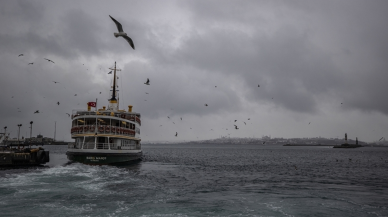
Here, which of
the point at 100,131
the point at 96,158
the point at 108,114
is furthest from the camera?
the point at 108,114

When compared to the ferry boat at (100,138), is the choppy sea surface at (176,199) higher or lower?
lower

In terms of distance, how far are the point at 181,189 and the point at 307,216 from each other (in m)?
10.2

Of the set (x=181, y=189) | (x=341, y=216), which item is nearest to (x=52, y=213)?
(x=181, y=189)

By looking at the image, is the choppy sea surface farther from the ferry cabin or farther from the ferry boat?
the ferry cabin

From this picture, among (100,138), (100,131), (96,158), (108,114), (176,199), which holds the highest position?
(108,114)

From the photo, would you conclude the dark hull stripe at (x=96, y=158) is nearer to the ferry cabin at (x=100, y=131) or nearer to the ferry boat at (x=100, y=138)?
the ferry boat at (x=100, y=138)

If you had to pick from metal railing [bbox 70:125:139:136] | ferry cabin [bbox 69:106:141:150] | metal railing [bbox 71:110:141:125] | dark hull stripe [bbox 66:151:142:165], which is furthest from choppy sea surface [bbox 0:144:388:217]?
metal railing [bbox 71:110:141:125]

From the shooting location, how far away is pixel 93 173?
27.5 m

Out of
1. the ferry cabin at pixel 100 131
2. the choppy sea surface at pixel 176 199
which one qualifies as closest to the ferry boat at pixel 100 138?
the ferry cabin at pixel 100 131

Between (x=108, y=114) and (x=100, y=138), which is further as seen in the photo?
(x=108, y=114)

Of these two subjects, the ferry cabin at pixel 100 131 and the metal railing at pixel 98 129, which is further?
the metal railing at pixel 98 129

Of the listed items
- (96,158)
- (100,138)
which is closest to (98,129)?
(100,138)

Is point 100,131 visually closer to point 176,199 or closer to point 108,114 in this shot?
point 108,114

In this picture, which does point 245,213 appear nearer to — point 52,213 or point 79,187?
point 52,213
